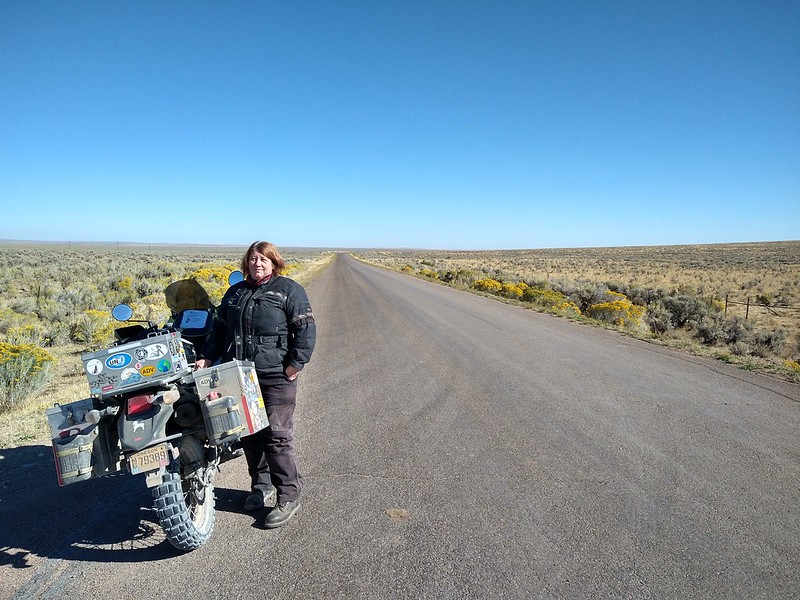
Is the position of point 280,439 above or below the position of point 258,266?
below

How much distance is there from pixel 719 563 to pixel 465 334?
26.3ft

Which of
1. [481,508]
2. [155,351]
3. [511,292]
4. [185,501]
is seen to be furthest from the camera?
[511,292]

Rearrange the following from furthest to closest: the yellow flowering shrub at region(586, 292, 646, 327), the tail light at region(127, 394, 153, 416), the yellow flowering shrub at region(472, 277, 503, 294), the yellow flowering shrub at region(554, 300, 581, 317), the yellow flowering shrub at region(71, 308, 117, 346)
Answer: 1. the yellow flowering shrub at region(472, 277, 503, 294)
2. the yellow flowering shrub at region(554, 300, 581, 317)
3. the yellow flowering shrub at region(586, 292, 646, 327)
4. the yellow flowering shrub at region(71, 308, 117, 346)
5. the tail light at region(127, 394, 153, 416)

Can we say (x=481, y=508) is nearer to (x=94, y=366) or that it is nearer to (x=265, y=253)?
(x=265, y=253)

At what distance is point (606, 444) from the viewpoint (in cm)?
457

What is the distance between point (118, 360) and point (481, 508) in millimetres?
2740

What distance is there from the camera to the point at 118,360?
8.79 feet

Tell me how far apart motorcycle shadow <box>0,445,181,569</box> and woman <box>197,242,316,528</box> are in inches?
30.3

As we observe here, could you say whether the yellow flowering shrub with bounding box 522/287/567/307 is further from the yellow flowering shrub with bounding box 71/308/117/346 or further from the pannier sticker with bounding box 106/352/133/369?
the pannier sticker with bounding box 106/352/133/369

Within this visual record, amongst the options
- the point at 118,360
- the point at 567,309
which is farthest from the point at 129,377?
the point at 567,309

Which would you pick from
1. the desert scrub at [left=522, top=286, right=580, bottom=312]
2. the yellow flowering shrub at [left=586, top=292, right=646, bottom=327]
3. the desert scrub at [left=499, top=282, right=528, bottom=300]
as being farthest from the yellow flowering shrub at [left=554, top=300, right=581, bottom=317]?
the desert scrub at [left=499, top=282, right=528, bottom=300]

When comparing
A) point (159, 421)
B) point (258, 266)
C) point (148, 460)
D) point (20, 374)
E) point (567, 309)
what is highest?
point (258, 266)

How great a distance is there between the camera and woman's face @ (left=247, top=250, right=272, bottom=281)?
328cm

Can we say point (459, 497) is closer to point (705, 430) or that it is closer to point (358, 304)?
point (705, 430)
